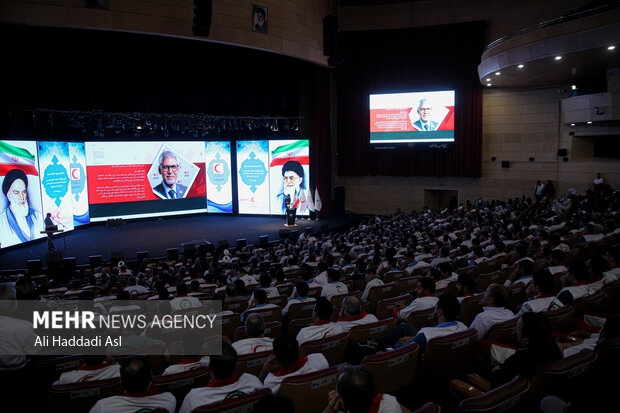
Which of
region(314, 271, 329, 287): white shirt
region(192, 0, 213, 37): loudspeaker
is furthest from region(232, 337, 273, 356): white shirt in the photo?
region(192, 0, 213, 37): loudspeaker

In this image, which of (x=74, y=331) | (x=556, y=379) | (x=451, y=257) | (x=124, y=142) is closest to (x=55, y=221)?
(x=124, y=142)

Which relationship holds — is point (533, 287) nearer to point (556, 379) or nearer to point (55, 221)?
point (556, 379)

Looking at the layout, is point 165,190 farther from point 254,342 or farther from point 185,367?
point 185,367

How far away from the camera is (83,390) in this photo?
2871mm

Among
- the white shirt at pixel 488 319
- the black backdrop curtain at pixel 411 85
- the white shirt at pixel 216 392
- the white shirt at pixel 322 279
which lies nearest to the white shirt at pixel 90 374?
the white shirt at pixel 216 392

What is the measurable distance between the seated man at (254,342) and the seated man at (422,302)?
1526 millimetres

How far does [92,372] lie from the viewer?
10.5 feet

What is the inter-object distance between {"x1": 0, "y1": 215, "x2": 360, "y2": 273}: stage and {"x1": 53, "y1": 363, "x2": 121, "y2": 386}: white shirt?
9.87 m

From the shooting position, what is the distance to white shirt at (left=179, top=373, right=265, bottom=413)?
2.56 m

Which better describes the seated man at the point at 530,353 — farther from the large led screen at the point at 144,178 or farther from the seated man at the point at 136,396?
the large led screen at the point at 144,178

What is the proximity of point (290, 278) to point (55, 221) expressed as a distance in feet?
37.4

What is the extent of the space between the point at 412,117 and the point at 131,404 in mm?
19112

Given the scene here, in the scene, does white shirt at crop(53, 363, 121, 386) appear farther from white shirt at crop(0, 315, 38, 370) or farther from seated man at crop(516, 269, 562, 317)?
seated man at crop(516, 269, 562, 317)

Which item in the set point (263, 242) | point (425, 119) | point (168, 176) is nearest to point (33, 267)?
point (263, 242)
